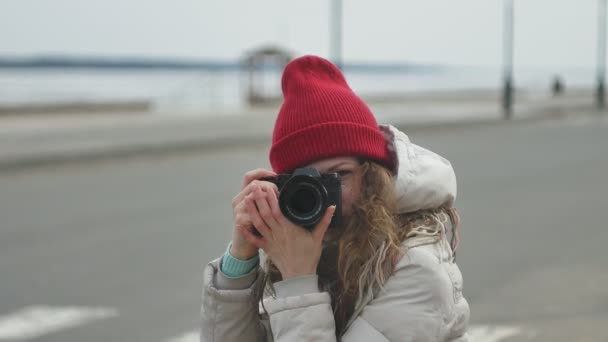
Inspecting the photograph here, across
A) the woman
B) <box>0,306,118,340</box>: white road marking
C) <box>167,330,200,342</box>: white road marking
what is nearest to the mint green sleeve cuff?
the woman

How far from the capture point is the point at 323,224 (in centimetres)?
222

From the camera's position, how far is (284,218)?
223 centimetres

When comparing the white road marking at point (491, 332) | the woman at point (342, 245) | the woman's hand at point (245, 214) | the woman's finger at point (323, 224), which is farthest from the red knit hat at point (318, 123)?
the white road marking at point (491, 332)

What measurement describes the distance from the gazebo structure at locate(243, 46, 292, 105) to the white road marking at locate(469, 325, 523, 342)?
30.7m

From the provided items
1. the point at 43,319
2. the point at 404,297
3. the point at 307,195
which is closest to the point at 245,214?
the point at 307,195

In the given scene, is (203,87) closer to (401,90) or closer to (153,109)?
(153,109)

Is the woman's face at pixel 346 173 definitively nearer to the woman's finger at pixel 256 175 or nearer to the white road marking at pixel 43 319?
the woman's finger at pixel 256 175

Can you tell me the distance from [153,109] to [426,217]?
3394cm

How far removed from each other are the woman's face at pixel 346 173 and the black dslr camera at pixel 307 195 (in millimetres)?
116

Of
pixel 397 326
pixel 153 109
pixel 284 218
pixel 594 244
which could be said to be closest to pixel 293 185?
pixel 284 218

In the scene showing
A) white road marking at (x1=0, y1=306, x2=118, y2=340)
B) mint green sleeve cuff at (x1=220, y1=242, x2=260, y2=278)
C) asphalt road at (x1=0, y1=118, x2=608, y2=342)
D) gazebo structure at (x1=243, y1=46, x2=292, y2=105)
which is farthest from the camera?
gazebo structure at (x1=243, y1=46, x2=292, y2=105)

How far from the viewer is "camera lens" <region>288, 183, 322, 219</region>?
7.24 ft

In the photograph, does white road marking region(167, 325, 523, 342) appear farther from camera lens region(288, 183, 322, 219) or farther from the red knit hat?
camera lens region(288, 183, 322, 219)

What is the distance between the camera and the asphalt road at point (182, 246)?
5605 mm
